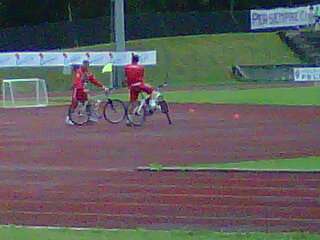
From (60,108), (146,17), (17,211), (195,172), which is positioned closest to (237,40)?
(146,17)

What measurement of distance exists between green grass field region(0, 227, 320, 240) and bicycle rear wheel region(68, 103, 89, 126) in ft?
58.8

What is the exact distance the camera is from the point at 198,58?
2461 inches

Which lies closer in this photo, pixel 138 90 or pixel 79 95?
pixel 138 90

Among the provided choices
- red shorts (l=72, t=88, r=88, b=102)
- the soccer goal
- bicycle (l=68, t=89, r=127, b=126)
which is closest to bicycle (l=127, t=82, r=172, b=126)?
bicycle (l=68, t=89, r=127, b=126)

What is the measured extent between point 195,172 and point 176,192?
8.31 feet

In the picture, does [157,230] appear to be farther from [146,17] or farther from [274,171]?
[146,17]

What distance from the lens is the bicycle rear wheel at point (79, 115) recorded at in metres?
29.2

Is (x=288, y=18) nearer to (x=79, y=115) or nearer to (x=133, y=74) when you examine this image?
(x=79, y=115)

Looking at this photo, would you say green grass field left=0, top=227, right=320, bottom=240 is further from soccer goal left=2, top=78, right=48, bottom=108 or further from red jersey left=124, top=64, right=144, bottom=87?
soccer goal left=2, top=78, right=48, bottom=108

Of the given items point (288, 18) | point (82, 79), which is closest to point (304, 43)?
point (288, 18)

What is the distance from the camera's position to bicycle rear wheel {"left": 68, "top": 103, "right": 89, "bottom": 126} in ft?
95.8

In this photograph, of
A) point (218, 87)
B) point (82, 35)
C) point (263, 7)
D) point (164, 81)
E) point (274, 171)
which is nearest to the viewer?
point (274, 171)

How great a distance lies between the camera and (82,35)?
64.9 metres

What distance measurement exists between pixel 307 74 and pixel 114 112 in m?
25.6
